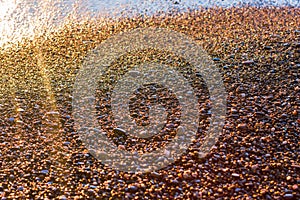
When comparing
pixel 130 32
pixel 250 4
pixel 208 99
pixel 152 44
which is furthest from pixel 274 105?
pixel 250 4

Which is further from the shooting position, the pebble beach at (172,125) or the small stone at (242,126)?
the small stone at (242,126)

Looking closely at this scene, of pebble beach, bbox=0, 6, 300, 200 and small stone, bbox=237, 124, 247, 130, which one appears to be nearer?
pebble beach, bbox=0, 6, 300, 200

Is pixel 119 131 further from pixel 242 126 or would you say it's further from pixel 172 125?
pixel 242 126

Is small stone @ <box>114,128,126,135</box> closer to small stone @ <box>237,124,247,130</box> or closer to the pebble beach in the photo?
the pebble beach

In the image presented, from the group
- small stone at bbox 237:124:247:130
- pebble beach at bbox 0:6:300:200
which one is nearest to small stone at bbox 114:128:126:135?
pebble beach at bbox 0:6:300:200

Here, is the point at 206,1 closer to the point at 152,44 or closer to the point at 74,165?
the point at 152,44

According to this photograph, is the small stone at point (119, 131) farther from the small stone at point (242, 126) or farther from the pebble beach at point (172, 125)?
the small stone at point (242, 126)

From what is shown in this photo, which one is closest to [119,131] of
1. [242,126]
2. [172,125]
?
[172,125]

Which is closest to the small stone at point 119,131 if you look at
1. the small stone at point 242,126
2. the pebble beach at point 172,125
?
the pebble beach at point 172,125
